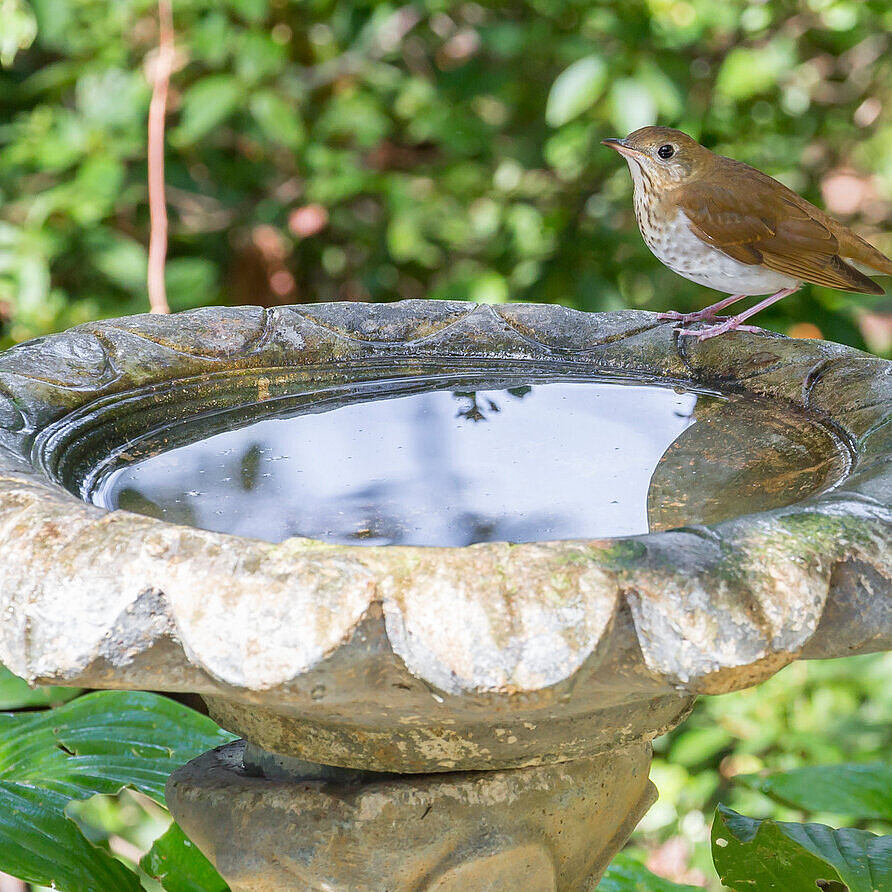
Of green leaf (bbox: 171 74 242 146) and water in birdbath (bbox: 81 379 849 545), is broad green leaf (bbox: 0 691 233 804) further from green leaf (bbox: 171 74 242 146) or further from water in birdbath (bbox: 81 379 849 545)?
green leaf (bbox: 171 74 242 146)

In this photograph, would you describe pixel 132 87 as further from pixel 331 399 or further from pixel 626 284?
pixel 331 399

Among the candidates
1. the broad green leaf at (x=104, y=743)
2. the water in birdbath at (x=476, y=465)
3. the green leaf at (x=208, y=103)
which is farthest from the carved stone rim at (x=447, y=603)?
the green leaf at (x=208, y=103)

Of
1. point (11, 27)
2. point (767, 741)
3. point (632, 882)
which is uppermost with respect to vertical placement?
point (11, 27)

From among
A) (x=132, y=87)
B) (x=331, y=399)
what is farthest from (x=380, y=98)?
(x=331, y=399)

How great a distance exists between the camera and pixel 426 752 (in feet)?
3.54

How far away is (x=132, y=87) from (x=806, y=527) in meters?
2.73

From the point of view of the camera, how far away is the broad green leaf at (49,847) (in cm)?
140

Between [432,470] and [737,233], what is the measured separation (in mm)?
744

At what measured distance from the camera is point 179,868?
165 cm

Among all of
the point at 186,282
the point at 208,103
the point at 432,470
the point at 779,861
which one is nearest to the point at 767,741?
the point at 779,861

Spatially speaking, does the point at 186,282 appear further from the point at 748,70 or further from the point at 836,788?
the point at 836,788

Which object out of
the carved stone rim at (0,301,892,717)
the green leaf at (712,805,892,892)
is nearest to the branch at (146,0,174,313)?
the green leaf at (712,805,892,892)

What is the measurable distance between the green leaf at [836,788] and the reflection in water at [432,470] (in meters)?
0.66

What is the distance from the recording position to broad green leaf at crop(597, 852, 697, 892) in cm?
171
